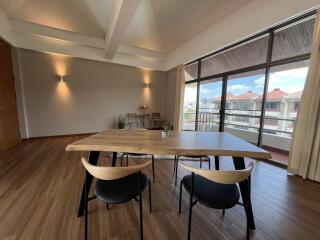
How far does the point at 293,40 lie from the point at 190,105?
319cm

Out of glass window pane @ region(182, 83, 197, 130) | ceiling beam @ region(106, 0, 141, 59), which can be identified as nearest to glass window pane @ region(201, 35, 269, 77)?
glass window pane @ region(182, 83, 197, 130)

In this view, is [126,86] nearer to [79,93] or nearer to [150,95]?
[150,95]

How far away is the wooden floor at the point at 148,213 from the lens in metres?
1.29

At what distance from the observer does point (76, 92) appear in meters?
4.71

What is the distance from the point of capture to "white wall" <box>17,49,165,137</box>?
4.13 meters

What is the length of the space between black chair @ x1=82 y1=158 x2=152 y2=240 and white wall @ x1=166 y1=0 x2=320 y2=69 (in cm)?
329

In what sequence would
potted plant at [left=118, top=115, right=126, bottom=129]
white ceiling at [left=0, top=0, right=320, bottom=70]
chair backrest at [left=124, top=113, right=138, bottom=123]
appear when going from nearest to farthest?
white ceiling at [left=0, top=0, right=320, bottom=70] < potted plant at [left=118, top=115, right=126, bottom=129] < chair backrest at [left=124, top=113, right=138, bottom=123]

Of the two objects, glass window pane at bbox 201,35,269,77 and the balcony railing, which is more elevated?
glass window pane at bbox 201,35,269,77

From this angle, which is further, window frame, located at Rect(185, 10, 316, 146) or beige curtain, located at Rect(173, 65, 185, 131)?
beige curtain, located at Rect(173, 65, 185, 131)

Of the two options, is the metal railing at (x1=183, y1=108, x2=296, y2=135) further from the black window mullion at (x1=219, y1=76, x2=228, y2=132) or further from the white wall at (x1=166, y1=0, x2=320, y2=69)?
the white wall at (x1=166, y1=0, x2=320, y2=69)

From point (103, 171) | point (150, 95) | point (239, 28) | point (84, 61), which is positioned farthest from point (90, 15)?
point (103, 171)

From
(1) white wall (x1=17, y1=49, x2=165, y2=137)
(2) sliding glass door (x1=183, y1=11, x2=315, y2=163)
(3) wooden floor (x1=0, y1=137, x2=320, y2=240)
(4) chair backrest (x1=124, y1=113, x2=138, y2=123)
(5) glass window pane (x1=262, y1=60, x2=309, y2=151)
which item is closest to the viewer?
(3) wooden floor (x1=0, y1=137, x2=320, y2=240)

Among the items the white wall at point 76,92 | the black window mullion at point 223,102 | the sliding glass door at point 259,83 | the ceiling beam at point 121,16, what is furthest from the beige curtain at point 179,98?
the ceiling beam at point 121,16

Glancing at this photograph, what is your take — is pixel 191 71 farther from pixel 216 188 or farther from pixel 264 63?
pixel 216 188
